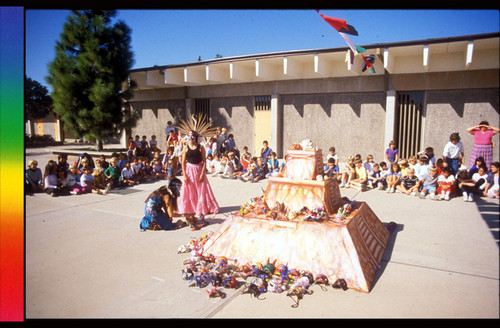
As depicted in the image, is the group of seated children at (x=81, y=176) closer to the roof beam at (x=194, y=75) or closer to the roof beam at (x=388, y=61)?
the roof beam at (x=194, y=75)

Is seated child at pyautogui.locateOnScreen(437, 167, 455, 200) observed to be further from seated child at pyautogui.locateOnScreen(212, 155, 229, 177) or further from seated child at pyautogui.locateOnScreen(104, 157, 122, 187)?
seated child at pyautogui.locateOnScreen(104, 157, 122, 187)

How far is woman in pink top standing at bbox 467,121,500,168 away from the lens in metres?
3.22

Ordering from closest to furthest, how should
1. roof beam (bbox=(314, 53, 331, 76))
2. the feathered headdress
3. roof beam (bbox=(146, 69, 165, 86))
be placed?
the feathered headdress
roof beam (bbox=(314, 53, 331, 76))
roof beam (bbox=(146, 69, 165, 86))

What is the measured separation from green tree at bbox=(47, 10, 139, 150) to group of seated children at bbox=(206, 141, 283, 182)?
4.12 metres

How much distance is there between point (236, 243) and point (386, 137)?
8.97m

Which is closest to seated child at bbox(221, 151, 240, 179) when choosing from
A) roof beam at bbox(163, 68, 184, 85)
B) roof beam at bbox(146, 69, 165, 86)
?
roof beam at bbox(163, 68, 184, 85)

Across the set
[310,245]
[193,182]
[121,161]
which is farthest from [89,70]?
[310,245]

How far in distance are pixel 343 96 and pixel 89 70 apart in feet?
27.8

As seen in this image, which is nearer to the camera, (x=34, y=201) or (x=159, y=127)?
(x=34, y=201)

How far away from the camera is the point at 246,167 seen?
37.3 feet

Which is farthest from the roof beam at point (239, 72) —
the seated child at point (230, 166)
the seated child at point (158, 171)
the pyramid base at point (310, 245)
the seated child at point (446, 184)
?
the pyramid base at point (310, 245)

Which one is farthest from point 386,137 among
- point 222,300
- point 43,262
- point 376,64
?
point 43,262

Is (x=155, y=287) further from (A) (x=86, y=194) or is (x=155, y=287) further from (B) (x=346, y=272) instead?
(A) (x=86, y=194)

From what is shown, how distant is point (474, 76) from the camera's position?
9.70 metres
